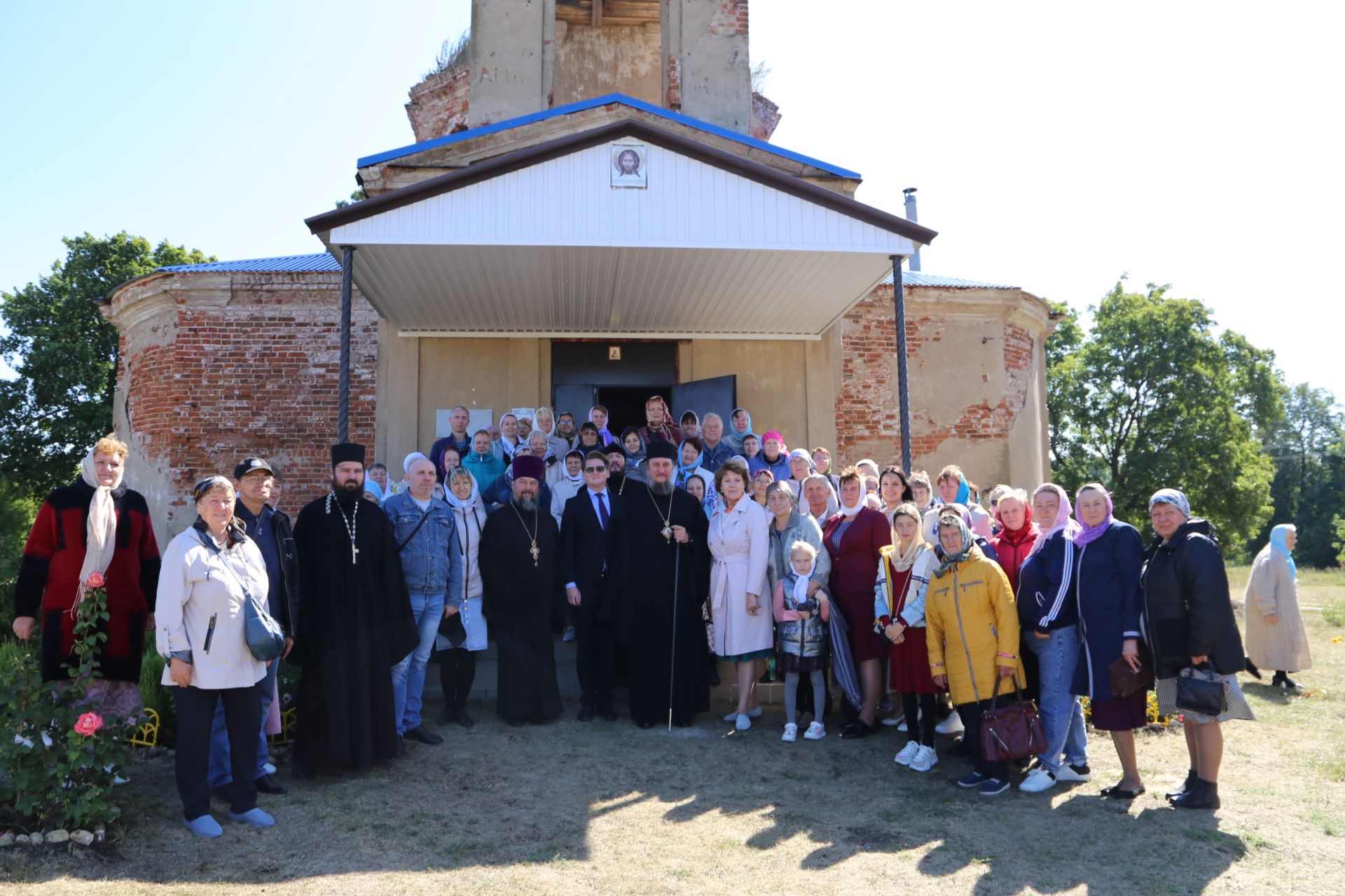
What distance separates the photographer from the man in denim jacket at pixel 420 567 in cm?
614

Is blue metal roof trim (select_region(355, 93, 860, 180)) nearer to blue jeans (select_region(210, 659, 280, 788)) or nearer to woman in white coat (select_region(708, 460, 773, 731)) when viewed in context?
woman in white coat (select_region(708, 460, 773, 731))

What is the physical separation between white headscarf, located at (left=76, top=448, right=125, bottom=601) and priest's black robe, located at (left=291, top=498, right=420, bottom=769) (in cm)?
99

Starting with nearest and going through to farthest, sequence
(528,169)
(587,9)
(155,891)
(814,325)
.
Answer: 1. (155,891)
2. (528,169)
3. (814,325)
4. (587,9)

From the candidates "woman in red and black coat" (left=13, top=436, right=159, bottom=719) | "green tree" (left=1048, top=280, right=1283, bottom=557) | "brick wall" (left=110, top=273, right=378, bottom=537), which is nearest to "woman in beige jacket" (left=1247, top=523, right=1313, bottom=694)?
"woman in red and black coat" (left=13, top=436, right=159, bottom=719)

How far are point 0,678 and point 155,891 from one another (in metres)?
1.47

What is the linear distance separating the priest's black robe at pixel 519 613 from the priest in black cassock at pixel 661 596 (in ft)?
1.76

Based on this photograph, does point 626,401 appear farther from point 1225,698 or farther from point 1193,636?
point 1225,698

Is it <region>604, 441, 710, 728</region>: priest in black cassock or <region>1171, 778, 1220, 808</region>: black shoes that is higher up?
<region>604, 441, 710, 728</region>: priest in black cassock

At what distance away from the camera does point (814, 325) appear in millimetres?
11906

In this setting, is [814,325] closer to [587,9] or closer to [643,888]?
[643,888]

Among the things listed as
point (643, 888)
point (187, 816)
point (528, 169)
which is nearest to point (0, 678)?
point (187, 816)

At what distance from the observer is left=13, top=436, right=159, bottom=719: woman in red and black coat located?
16.6 feet

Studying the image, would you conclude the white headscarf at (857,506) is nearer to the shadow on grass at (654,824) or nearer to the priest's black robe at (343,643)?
the shadow on grass at (654,824)

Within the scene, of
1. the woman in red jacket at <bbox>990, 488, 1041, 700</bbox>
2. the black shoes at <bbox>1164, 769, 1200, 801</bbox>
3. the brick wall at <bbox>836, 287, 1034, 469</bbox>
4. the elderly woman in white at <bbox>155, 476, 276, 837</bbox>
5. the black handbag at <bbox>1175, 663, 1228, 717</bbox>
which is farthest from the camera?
the brick wall at <bbox>836, 287, 1034, 469</bbox>
